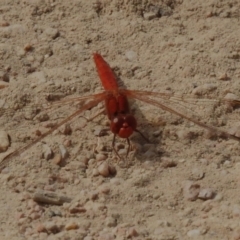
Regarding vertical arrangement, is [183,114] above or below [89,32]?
below

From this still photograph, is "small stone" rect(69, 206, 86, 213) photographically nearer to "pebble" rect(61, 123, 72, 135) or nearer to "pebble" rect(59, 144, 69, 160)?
"pebble" rect(59, 144, 69, 160)

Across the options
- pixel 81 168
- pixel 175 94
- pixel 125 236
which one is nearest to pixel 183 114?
pixel 175 94

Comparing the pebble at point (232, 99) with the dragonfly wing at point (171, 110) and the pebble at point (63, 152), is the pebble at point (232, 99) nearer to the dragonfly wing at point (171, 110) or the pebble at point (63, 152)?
the dragonfly wing at point (171, 110)

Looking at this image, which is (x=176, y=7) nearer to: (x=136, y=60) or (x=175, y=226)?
(x=136, y=60)

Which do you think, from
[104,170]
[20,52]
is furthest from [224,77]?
[20,52]

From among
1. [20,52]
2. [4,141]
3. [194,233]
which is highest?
[20,52]

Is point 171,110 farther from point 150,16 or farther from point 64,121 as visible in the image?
point 150,16
